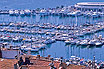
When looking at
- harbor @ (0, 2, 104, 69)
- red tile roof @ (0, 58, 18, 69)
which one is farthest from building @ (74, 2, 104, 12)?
red tile roof @ (0, 58, 18, 69)

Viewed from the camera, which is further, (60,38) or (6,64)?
(60,38)

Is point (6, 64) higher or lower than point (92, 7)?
lower

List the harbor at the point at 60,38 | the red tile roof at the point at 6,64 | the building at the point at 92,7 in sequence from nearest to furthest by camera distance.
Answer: the red tile roof at the point at 6,64 → the harbor at the point at 60,38 → the building at the point at 92,7

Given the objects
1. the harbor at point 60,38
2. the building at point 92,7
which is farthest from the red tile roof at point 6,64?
the building at point 92,7

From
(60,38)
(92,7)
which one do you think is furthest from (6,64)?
(92,7)

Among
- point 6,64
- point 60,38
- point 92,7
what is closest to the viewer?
point 6,64

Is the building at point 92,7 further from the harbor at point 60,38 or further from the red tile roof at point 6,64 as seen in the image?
the red tile roof at point 6,64

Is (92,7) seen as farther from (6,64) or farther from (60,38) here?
(6,64)

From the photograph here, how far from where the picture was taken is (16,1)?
16375 centimetres

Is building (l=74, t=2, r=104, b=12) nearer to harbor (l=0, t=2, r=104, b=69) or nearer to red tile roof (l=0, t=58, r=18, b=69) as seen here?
harbor (l=0, t=2, r=104, b=69)

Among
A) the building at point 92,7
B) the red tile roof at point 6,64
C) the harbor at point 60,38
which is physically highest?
the building at point 92,7

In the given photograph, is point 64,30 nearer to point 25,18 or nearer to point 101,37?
point 101,37

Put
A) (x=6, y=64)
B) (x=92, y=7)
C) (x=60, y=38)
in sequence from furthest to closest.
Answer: (x=92, y=7), (x=60, y=38), (x=6, y=64)

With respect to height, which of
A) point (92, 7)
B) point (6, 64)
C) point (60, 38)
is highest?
point (92, 7)
